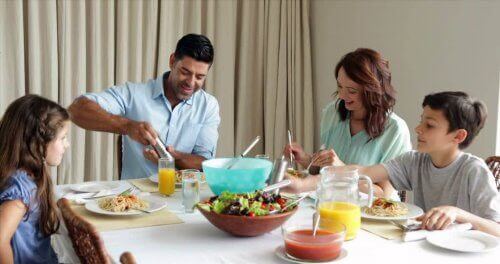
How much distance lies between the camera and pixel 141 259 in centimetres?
123

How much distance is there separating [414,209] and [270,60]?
2410mm

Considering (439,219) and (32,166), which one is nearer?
(439,219)

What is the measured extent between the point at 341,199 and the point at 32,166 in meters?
0.93

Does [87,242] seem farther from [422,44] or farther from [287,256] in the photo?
[422,44]

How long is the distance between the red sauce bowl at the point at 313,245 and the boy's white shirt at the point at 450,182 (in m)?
0.65

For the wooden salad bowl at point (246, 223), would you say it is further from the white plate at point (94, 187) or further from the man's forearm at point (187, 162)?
the man's forearm at point (187, 162)

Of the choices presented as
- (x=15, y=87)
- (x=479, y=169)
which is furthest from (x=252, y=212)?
(x=15, y=87)

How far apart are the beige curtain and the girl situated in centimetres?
158

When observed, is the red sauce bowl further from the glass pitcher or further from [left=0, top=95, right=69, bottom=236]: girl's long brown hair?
[left=0, top=95, right=69, bottom=236]: girl's long brown hair

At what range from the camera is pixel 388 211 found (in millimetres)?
1581

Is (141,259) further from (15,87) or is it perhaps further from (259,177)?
(15,87)

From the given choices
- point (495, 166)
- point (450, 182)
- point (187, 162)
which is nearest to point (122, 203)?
point (187, 162)

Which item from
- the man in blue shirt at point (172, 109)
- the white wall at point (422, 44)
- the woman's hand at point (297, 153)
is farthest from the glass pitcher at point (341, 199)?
the white wall at point (422, 44)

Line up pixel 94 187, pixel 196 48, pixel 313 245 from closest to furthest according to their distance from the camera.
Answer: pixel 313 245 < pixel 94 187 < pixel 196 48
